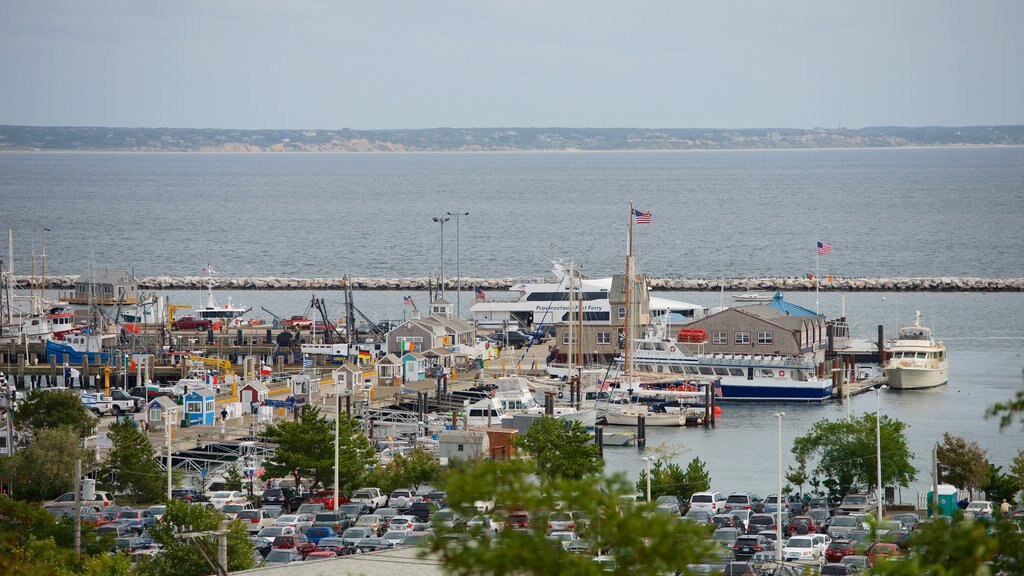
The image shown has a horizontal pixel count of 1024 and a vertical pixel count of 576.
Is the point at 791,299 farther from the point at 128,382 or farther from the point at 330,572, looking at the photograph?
the point at 330,572

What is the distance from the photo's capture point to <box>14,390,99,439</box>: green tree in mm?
36906

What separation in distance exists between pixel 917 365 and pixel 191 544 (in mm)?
34730

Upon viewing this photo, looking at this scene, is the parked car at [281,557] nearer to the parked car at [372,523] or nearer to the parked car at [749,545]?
the parked car at [372,523]

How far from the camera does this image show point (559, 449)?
107 ft

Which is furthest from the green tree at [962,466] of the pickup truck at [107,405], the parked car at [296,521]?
the pickup truck at [107,405]

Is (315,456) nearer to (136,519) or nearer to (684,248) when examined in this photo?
(136,519)

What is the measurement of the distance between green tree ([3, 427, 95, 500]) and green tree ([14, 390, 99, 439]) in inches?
156

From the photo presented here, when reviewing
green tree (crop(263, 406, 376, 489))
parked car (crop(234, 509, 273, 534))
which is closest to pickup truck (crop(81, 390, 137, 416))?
green tree (crop(263, 406, 376, 489))

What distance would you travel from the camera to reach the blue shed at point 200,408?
42.7m

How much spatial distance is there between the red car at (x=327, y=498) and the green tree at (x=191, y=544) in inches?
226

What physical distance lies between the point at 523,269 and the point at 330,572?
8176 cm

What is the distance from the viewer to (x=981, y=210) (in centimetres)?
15512

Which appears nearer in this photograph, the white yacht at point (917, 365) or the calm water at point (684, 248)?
the calm water at point (684, 248)

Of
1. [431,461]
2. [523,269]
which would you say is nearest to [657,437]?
[431,461]
